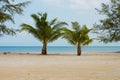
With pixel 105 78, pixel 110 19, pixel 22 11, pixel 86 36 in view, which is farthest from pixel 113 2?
pixel 86 36

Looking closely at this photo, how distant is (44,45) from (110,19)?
63.2 feet

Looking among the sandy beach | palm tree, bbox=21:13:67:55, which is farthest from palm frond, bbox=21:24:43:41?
the sandy beach

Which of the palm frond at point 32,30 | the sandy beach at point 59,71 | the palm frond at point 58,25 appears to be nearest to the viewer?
the sandy beach at point 59,71

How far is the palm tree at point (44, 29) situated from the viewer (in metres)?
38.2

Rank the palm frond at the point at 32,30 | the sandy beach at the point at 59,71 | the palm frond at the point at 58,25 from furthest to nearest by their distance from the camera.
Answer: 1. the palm frond at the point at 58,25
2. the palm frond at the point at 32,30
3. the sandy beach at the point at 59,71

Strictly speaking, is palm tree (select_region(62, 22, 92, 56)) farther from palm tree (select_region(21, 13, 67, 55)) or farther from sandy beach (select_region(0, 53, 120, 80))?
sandy beach (select_region(0, 53, 120, 80))

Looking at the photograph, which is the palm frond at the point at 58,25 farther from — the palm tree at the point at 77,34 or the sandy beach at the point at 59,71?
the sandy beach at the point at 59,71

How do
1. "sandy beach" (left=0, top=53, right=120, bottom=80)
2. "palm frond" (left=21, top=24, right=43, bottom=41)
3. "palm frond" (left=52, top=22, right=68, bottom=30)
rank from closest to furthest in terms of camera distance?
"sandy beach" (left=0, top=53, right=120, bottom=80), "palm frond" (left=21, top=24, right=43, bottom=41), "palm frond" (left=52, top=22, right=68, bottom=30)

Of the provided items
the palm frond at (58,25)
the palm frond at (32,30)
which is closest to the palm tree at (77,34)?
the palm frond at (58,25)

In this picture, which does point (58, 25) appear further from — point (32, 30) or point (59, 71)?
point (59, 71)

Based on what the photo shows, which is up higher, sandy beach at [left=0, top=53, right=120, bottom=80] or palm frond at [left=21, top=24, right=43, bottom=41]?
palm frond at [left=21, top=24, right=43, bottom=41]

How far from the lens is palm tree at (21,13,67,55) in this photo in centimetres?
3816

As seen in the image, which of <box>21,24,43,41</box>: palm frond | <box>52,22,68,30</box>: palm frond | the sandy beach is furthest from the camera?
<box>52,22,68,30</box>: palm frond

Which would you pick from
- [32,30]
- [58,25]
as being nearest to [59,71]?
[32,30]
